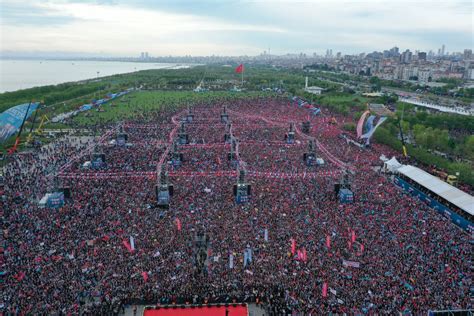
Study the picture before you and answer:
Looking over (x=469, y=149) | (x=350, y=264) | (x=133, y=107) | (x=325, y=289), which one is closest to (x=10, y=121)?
(x=325, y=289)

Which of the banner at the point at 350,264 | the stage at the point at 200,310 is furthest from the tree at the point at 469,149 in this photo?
the stage at the point at 200,310

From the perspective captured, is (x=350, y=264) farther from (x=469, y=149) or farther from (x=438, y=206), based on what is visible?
(x=469, y=149)

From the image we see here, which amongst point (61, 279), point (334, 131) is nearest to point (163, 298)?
point (61, 279)

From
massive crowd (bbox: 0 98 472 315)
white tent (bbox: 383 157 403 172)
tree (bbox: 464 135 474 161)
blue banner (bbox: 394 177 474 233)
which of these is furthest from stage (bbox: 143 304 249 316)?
tree (bbox: 464 135 474 161)

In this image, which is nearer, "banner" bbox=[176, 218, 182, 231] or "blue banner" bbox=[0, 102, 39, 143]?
"banner" bbox=[176, 218, 182, 231]

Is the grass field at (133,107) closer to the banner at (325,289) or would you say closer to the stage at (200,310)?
the stage at (200,310)

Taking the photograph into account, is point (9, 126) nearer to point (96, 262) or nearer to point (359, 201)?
point (96, 262)

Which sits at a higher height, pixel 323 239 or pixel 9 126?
pixel 9 126

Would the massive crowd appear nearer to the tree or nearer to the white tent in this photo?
the white tent
